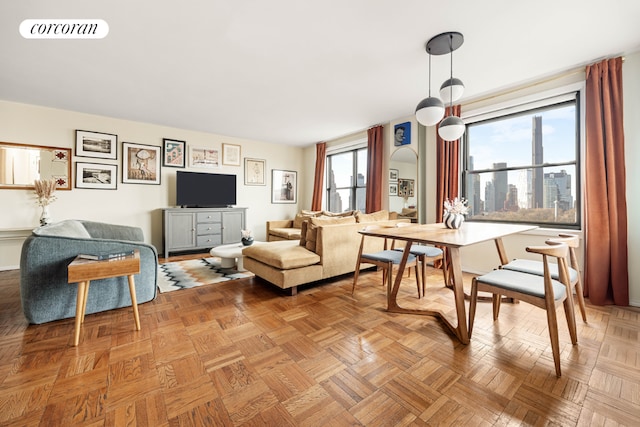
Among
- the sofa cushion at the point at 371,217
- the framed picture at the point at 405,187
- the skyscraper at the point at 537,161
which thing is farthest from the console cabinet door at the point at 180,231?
the skyscraper at the point at 537,161

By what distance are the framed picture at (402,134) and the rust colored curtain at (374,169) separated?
0.29 metres

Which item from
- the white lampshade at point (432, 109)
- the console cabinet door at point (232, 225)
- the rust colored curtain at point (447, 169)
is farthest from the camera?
the console cabinet door at point (232, 225)

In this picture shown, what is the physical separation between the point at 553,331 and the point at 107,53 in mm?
4074

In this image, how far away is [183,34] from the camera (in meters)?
2.21

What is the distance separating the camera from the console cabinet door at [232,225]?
5223mm

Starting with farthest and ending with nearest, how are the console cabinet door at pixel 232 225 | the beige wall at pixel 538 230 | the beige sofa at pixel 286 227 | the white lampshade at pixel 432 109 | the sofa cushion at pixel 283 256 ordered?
the console cabinet door at pixel 232 225
the beige sofa at pixel 286 227
the sofa cushion at pixel 283 256
the beige wall at pixel 538 230
the white lampshade at pixel 432 109

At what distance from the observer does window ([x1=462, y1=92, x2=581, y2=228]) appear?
9.63 ft

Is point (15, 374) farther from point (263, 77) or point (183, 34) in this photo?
point (263, 77)

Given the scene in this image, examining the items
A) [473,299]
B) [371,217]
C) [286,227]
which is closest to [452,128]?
[473,299]

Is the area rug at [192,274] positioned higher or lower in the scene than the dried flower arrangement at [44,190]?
lower

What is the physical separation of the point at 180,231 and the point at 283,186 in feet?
8.28

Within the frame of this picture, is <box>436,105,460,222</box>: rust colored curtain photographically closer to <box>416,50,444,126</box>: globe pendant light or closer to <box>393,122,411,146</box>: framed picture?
<box>393,122,411,146</box>: framed picture

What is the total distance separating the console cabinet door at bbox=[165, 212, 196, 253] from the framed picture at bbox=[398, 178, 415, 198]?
12.2 ft

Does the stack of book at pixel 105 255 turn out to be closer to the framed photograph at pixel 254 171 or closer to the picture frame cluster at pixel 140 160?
the picture frame cluster at pixel 140 160
